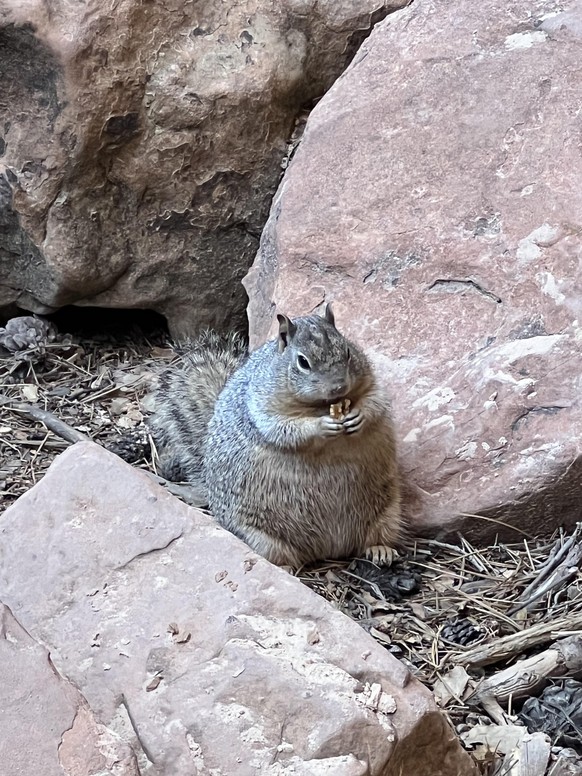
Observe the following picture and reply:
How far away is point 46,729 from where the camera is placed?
240 cm

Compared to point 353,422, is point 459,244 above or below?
above

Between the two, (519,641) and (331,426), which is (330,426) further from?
(519,641)

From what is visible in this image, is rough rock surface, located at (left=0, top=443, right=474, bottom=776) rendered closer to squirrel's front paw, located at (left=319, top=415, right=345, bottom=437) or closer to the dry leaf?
squirrel's front paw, located at (left=319, top=415, right=345, bottom=437)

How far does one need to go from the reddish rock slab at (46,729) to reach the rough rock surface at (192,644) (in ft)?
0.15

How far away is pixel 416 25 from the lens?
16.5 feet

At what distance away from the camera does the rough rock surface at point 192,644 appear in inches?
99.3

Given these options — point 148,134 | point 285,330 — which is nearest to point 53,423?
point 148,134

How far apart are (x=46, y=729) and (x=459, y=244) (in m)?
2.70

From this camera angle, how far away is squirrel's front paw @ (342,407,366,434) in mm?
3596

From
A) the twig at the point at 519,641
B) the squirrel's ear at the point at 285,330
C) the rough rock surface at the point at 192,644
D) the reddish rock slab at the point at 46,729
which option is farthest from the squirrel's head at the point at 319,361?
the reddish rock slab at the point at 46,729

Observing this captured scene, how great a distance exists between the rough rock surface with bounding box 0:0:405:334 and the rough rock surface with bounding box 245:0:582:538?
1.28 feet

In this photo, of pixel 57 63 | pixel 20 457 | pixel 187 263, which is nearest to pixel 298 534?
pixel 20 457

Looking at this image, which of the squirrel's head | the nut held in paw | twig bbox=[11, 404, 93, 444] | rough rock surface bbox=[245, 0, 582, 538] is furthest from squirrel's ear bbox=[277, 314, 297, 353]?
twig bbox=[11, 404, 93, 444]

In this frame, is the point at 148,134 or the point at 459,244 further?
the point at 148,134
